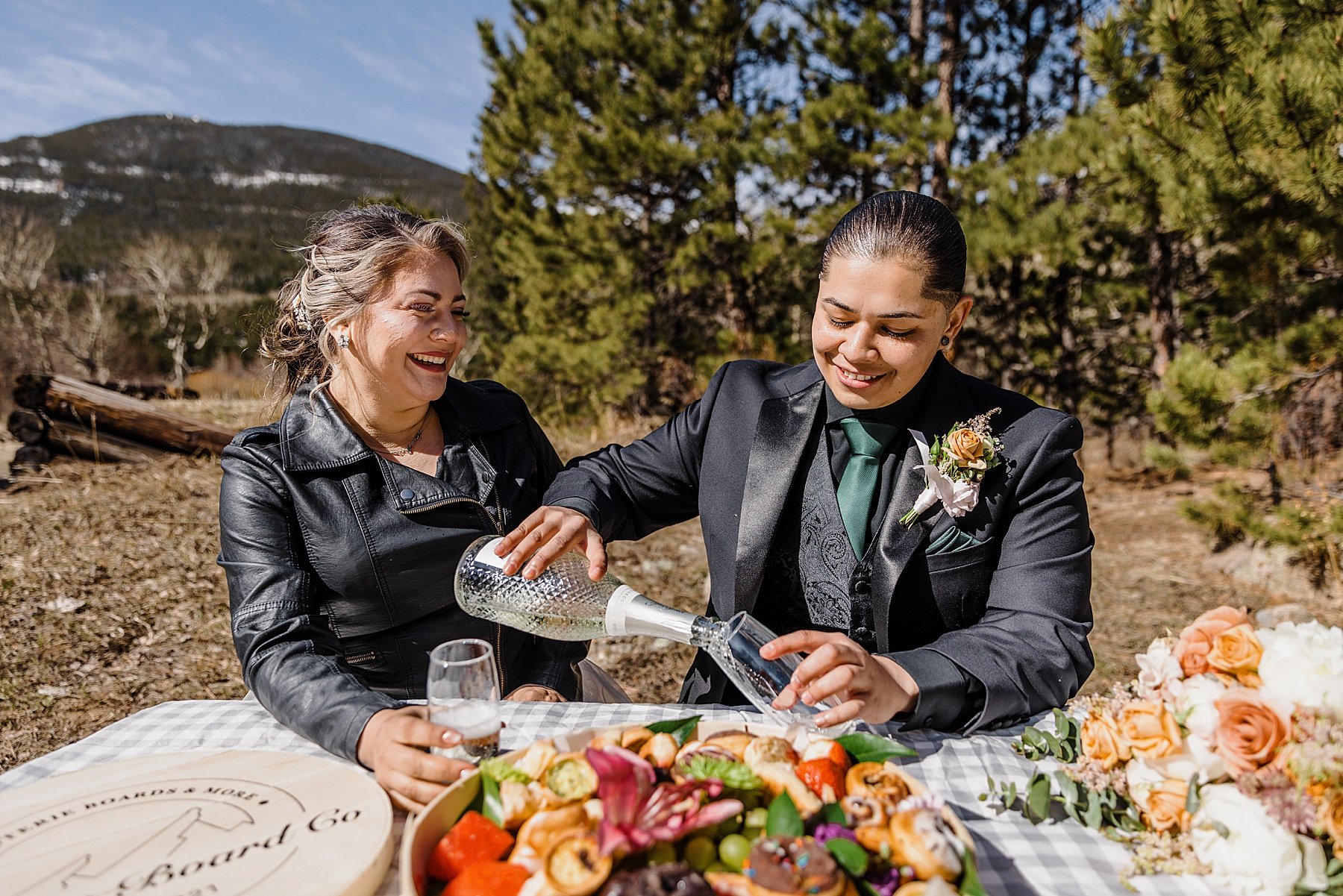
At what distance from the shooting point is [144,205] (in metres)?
87.7

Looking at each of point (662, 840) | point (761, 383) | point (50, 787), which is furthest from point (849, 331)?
point (50, 787)

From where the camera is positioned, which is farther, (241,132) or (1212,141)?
(241,132)

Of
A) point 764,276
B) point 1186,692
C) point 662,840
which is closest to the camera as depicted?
point 662,840

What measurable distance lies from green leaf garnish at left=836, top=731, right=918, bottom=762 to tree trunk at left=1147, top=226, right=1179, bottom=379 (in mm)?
8715

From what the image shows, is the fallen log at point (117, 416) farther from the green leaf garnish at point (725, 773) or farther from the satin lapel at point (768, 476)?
the green leaf garnish at point (725, 773)

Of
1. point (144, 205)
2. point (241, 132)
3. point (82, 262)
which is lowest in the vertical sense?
point (82, 262)

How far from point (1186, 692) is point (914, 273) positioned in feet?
2.73

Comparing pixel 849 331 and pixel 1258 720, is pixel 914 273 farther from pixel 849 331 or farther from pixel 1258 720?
pixel 1258 720

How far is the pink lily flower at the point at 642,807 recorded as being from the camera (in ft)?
2.59

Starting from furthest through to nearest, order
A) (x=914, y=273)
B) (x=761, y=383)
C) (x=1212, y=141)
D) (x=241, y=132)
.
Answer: (x=241, y=132), (x=1212, y=141), (x=761, y=383), (x=914, y=273)

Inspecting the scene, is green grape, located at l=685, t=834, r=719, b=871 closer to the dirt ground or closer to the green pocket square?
the green pocket square

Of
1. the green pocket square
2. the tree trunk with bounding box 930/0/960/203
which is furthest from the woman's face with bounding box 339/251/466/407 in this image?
the tree trunk with bounding box 930/0/960/203

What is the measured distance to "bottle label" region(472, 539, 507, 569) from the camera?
1.35 meters

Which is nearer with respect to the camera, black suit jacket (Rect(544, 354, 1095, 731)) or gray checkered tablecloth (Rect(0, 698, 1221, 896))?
gray checkered tablecloth (Rect(0, 698, 1221, 896))
